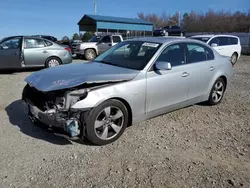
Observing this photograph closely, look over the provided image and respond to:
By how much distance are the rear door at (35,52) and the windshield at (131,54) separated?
5.50 meters

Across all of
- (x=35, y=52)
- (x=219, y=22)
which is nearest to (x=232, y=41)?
(x=35, y=52)

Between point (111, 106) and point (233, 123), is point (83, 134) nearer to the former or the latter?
point (111, 106)

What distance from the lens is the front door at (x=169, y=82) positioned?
3.67 metres

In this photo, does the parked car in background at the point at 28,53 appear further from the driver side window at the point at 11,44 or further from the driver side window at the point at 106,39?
the driver side window at the point at 106,39

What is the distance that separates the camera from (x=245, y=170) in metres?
2.81

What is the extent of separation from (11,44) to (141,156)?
797 centimetres

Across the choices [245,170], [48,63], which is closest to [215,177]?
[245,170]

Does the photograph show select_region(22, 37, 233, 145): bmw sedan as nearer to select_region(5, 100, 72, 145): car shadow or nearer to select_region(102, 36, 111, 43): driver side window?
select_region(5, 100, 72, 145): car shadow

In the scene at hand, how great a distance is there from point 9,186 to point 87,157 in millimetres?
983

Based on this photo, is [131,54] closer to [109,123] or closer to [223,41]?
Answer: [109,123]

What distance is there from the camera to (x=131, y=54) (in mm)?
4203

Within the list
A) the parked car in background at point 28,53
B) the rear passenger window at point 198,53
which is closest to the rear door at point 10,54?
the parked car in background at point 28,53

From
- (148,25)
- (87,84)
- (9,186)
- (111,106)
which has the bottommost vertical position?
(9,186)

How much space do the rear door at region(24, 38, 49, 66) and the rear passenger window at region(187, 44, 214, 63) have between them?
6.81 m
